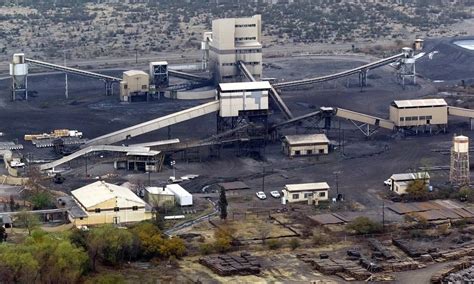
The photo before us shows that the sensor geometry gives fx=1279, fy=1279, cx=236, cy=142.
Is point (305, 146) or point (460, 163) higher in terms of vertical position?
point (460, 163)

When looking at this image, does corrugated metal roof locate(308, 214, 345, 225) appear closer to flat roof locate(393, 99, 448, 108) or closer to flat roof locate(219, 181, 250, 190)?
flat roof locate(219, 181, 250, 190)

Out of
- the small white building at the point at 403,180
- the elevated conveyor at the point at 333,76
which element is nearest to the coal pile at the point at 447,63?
the elevated conveyor at the point at 333,76


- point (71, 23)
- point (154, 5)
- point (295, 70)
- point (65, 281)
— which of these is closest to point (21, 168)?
point (65, 281)

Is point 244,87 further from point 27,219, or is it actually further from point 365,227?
point 27,219

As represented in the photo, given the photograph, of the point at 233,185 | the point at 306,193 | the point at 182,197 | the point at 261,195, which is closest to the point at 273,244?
the point at 182,197

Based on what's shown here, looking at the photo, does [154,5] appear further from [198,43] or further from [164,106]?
[164,106]

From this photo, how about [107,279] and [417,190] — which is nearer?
Answer: [107,279]
